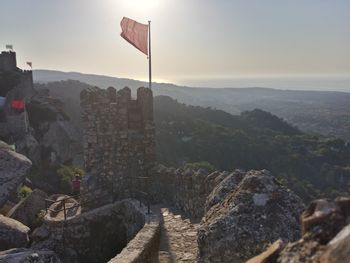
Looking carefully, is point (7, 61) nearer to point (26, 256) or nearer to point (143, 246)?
point (26, 256)

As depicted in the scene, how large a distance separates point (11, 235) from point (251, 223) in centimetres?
918

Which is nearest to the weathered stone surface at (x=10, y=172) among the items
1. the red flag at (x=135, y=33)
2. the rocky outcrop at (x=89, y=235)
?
the rocky outcrop at (x=89, y=235)

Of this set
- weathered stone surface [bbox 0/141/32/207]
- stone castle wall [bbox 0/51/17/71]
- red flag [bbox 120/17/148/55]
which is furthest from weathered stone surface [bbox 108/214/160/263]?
stone castle wall [bbox 0/51/17/71]

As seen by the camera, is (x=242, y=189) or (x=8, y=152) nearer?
(x=242, y=189)

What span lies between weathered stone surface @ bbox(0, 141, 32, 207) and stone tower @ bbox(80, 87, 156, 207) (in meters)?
2.19

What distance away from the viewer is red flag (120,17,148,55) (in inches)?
608

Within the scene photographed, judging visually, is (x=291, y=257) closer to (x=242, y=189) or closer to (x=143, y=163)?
(x=242, y=189)

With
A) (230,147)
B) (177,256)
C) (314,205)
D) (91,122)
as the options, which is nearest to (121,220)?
(91,122)

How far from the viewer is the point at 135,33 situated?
15.6m

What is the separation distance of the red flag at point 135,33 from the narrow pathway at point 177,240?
6.06m

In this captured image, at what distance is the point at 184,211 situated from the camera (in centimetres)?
1288

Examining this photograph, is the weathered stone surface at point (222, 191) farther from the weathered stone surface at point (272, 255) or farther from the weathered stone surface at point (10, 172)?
the weathered stone surface at point (10, 172)

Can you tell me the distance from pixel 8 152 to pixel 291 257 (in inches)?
536

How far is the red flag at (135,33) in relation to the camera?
50.6 ft
